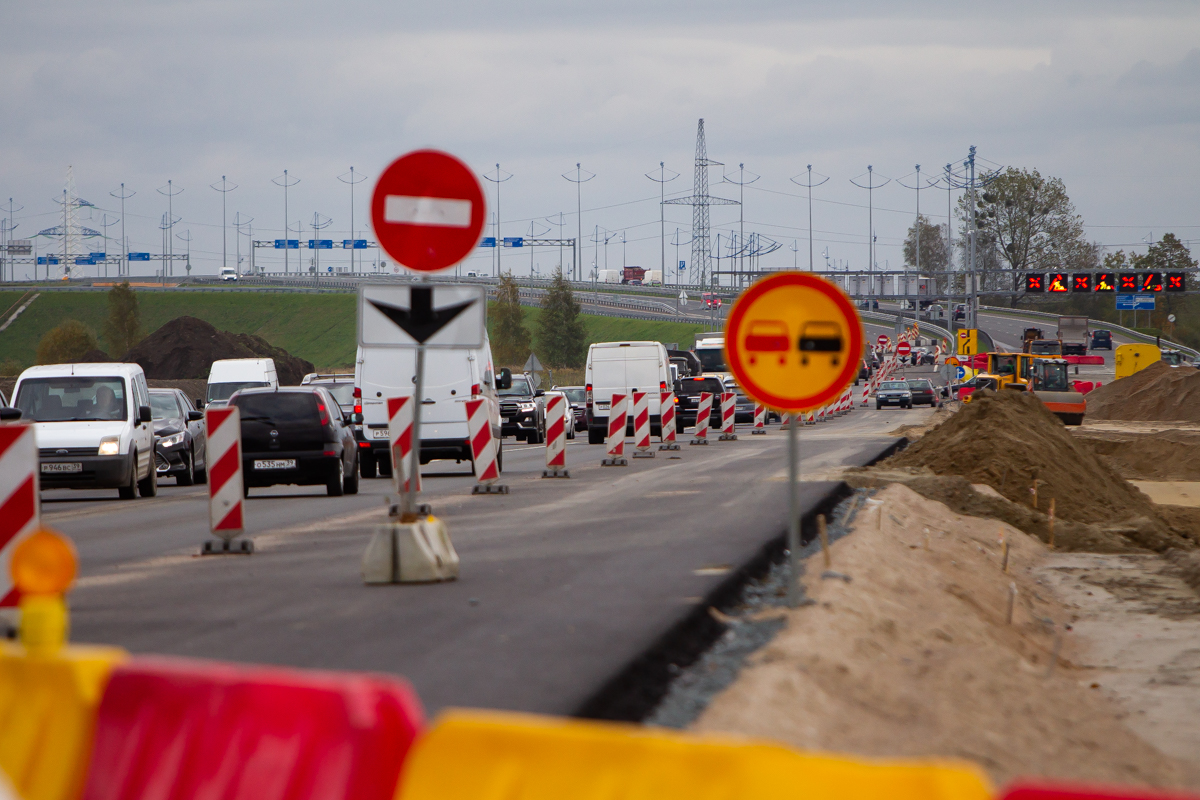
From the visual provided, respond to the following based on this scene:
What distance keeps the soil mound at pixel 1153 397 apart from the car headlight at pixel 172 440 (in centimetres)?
4450

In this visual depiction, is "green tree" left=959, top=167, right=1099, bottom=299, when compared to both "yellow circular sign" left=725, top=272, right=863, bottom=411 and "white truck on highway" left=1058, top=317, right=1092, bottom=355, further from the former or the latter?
"yellow circular sign" left=725, top=272, right=863, bottom=411

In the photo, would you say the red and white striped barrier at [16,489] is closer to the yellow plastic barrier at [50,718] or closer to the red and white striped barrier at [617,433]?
the yellow plastic barrier at [50,718]

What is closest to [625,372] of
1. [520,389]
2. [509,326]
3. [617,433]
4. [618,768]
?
[520,389]

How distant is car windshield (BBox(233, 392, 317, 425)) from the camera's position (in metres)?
19.1

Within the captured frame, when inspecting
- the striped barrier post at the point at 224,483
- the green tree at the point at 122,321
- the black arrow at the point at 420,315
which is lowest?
the striped barrier post at the point at 224,483

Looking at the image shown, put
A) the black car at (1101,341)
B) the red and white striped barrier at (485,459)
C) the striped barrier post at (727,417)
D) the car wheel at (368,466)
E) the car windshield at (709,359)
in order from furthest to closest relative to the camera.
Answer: the black car at (1101,341), the car windshield at (709,359), the striped barrier post at (727,417), the car wheel at (368,466), the red and white striped barrier at (485,459)

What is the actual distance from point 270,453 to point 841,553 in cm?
1024

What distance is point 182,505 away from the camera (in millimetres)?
18328

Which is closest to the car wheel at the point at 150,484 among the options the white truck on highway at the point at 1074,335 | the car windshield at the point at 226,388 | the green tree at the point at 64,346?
the car windshield at the point at 226,388

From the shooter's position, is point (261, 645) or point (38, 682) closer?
point (38, 682)

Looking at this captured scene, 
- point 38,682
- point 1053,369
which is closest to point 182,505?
point 38,682

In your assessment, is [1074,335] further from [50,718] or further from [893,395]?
[50,718]

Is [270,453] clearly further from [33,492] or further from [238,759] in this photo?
[238,759]

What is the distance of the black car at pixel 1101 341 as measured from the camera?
11538 cm
